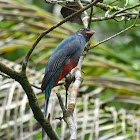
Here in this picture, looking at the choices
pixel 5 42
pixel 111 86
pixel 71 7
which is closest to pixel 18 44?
pixel 5 42

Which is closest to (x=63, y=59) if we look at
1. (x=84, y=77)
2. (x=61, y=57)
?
(x=61, y=57)

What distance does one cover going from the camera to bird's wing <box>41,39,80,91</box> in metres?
2.25

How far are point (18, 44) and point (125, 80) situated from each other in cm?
140

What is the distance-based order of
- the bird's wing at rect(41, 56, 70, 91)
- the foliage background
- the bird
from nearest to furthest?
the bird's wing at rect(41, 56, 70, 91) < the bird < the foliage background

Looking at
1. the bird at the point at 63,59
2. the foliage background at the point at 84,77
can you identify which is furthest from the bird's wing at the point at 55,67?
the foliage background at the point at 84,77

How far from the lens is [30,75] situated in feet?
10.9

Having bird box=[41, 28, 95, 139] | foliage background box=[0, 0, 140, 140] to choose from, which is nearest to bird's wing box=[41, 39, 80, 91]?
bird box=[41, 28, 95, 139]

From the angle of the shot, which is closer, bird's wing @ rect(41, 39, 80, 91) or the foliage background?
bird's wing @ rect(41, 39, 80, 91)

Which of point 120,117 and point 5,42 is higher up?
point 5,42

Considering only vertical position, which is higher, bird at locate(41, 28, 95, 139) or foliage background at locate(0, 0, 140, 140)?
bird at locate(41, 28, 95, 139)

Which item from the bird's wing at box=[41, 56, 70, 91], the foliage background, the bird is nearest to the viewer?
the bird's wing at box=[41, 56, 70, 91]

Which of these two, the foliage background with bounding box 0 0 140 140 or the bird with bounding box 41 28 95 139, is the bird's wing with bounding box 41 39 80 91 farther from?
the foliage background with bounding box 0 0 140 140

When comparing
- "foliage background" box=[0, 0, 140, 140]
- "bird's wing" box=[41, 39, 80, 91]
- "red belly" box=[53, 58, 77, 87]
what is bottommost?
"foliage background" box=[0, 0, 140, 140]

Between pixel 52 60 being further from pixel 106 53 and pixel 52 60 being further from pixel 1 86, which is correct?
pixel 106 53
